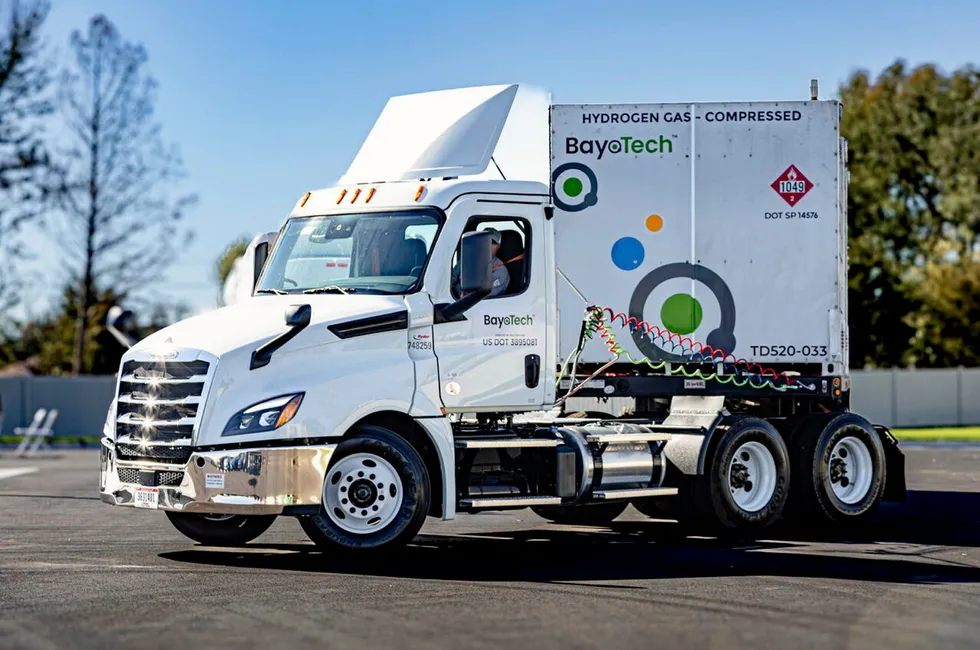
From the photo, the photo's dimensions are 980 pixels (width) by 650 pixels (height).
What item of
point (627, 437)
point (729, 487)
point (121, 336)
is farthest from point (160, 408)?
point (121, 336)

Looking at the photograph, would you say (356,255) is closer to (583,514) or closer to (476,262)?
(476,262)

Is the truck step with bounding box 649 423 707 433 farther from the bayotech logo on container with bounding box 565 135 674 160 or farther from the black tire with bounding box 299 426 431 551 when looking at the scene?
the black tire with bounding box 299 426 431 551

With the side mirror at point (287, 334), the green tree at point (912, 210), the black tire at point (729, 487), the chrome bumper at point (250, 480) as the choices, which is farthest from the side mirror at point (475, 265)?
the green tree at point (912, 210)

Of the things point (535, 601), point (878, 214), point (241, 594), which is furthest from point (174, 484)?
point (878, 214)

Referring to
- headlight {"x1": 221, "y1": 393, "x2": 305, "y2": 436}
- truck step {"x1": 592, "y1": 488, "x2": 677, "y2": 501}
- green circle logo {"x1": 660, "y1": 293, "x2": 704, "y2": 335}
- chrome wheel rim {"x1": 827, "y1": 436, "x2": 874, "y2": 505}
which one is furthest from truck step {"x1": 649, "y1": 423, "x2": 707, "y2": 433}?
headlight {"x1": 221, "y1": 393, "x2": 305, "y2": 436}

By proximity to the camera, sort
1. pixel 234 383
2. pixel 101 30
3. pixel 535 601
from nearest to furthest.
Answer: pixel 535 601 → pixel 234 383 → pixel 101 30

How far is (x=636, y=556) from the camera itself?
12281 millimetres

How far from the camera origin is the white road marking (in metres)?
24.2

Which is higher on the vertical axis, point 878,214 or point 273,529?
point 878,214

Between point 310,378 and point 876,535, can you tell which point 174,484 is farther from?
point 876,535

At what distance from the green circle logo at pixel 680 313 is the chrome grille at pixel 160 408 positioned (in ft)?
16.5

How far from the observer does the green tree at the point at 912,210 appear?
185 feet

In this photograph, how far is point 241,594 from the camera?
959cm

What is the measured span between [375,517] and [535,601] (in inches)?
102
